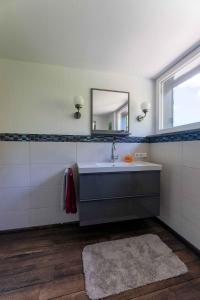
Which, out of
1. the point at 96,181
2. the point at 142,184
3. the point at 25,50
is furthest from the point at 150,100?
the point at 25,50

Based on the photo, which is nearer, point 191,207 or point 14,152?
point 191,207

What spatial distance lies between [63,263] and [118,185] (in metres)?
0.90

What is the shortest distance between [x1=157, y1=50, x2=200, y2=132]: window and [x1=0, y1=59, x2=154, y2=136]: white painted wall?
65cm

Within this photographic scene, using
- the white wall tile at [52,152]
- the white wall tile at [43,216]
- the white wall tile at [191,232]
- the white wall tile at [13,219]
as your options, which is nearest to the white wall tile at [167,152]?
the white wall tile at [191,232]

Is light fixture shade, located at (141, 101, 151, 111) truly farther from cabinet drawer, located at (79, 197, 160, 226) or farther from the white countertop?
cabinet drawer, located at (79, 197, 160, 226)

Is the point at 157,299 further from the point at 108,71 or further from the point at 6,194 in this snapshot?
the point at 108,71

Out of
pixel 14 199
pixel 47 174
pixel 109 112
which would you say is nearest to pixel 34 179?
pixel 47 174

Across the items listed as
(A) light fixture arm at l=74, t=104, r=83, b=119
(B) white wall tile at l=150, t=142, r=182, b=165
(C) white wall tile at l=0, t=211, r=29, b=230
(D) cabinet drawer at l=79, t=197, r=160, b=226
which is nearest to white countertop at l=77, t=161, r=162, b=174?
(B) white wall tile at l=150, t=142, r=182, b=165

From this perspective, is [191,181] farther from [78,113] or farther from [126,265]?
[78,113]

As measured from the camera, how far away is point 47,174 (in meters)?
2.03

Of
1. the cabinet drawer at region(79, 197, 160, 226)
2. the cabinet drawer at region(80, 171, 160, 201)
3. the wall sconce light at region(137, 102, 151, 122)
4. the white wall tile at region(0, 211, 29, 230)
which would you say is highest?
the wall sconce light at region(137, 102, 151, 122)

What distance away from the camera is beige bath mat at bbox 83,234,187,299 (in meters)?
1.22

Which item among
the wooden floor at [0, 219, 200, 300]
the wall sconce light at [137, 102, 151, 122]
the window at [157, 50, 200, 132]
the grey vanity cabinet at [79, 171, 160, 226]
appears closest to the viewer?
the wooden floor at [0, 219, 200, 300]

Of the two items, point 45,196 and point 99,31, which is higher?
point 99,31
